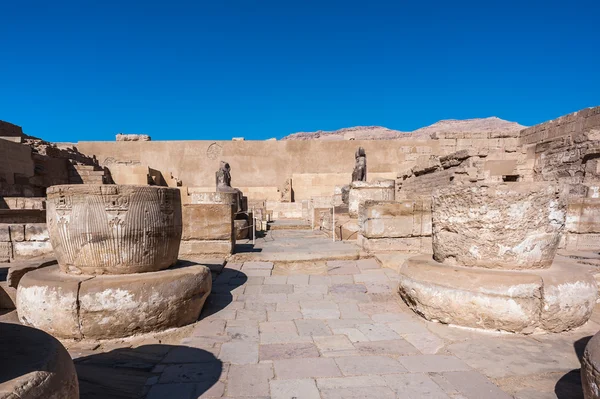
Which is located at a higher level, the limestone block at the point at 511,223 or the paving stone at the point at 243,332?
the limestone block at the point at 511,223

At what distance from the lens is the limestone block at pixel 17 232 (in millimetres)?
4637

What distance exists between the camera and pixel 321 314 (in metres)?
3.49

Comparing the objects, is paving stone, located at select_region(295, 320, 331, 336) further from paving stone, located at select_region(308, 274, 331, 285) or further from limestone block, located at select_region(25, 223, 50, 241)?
limestone block, located at select_region(25, 223, 50, 241)

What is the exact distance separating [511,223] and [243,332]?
9.22 feet

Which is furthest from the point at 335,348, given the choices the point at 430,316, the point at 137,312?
the point at 137,312

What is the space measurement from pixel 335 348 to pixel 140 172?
1727 centimetres

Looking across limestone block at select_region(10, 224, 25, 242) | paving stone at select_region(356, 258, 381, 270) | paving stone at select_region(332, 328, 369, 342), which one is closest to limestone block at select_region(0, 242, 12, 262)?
limestone block at select_region(10, 224, 25, 242)

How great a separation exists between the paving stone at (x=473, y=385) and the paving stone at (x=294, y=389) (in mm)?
927

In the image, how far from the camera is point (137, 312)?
2.85m

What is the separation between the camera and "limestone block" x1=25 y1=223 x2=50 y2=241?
4.66 meters

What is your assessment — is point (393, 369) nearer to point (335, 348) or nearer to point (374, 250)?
point (335, 348)

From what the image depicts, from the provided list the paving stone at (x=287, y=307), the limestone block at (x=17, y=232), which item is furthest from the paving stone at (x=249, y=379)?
the limestone block at (x=17, y=232)

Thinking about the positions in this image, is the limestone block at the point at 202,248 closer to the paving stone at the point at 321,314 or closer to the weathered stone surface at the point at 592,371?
the paving stone at the point at 321,314

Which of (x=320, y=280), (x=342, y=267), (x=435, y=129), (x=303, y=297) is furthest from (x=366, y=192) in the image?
(x=435, y=129)
